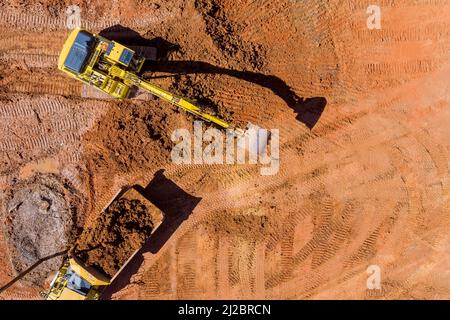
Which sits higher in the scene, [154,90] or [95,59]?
[95,59]

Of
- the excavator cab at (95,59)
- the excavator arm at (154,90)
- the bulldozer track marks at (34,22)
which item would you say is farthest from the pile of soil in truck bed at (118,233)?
the bulldozer track marks at (34,22)

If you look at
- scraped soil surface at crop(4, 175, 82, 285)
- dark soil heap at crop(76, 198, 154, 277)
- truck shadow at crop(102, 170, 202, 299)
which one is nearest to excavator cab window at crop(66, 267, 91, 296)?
dark soil heap at crop(76, 198, 154, 277)

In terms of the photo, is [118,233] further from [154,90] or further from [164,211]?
[154,90]

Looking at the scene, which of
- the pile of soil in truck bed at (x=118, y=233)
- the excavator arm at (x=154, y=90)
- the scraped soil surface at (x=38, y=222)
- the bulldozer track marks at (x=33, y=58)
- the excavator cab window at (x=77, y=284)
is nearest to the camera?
the excavator arm at (x=154, y=90)

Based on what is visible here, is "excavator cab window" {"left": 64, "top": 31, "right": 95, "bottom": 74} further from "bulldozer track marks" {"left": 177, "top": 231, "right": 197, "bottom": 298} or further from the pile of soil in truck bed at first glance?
"bulldozer track marks" {"left": 177, "top": 231, "right": 197, "bottom": 298}

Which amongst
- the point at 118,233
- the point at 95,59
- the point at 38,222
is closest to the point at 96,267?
the point at 118,233

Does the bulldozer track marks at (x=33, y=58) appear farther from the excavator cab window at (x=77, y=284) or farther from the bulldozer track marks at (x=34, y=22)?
the excavator cab window at (x=77, y=284)

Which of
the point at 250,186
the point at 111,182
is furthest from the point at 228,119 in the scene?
the point at 111,182
